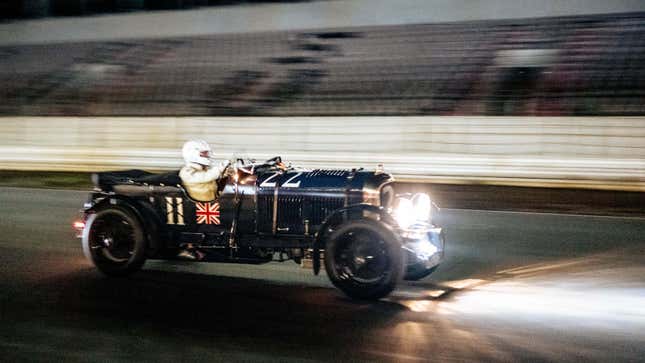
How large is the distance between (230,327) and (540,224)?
6051 mm

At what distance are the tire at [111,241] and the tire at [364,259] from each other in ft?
6.56

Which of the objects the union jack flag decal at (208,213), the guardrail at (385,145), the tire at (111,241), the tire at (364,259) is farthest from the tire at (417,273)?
the guardrail at (385,145)

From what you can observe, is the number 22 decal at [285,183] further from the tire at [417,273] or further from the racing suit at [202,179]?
the tire at [417,273]

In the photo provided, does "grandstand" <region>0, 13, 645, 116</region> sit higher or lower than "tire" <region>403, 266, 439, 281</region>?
higher

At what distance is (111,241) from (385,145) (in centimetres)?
906

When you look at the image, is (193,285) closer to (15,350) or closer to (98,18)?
(15,350)

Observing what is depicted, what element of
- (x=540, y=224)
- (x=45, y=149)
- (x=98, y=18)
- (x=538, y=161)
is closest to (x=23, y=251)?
(x=540, y=224)

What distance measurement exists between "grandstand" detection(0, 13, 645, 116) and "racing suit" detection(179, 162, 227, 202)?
955 cm

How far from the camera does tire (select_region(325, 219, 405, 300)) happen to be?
621 centimetres

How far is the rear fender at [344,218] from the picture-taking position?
6.40m

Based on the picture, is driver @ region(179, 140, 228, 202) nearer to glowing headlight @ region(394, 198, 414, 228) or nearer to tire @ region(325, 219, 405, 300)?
tire @ region(325, 219, 405, 300)

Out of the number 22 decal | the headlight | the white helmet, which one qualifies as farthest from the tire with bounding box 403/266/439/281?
the white helmet

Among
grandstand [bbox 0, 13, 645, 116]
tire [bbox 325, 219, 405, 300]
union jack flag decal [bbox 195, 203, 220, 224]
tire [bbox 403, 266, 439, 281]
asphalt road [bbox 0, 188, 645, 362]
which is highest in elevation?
grandstand [bbox 0, 13, 645, 116]

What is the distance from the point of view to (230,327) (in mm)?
5605
